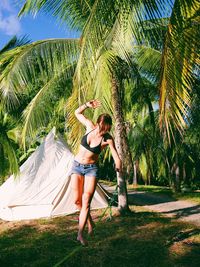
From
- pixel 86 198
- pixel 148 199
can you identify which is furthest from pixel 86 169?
pixel 148 199

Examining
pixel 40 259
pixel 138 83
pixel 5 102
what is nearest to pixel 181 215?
pixel 138 83

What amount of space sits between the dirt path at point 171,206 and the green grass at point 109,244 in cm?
62

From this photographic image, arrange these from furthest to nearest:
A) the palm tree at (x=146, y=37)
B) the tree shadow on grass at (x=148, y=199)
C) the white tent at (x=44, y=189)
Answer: the tree shadow on grass at (x=148, y=199), the white tent at (x=44, y=189), the palm tree at (x=146, y=37)

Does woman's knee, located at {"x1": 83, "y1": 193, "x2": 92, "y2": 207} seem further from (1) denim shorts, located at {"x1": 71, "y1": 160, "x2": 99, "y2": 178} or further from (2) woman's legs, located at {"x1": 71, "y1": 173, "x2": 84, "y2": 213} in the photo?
(1) denim shorts, located at {"x1": 71, "y1": 160, "x2": 99, "y2": 178}

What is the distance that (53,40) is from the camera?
386 inches

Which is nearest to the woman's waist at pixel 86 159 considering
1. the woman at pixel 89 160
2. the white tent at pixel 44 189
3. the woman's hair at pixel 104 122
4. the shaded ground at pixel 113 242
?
the woman at pixel 89 160

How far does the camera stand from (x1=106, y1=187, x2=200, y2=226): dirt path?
10583 mm

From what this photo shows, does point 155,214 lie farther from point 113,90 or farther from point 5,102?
point 5,102

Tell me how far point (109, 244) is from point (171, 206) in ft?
16.4

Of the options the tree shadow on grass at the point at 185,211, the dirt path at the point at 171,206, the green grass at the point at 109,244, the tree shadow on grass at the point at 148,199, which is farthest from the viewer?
the tree shadow on grass at the point at 148,199

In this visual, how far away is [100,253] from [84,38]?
13.3ft

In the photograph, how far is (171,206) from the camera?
493 inches

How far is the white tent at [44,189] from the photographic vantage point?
38.5ft

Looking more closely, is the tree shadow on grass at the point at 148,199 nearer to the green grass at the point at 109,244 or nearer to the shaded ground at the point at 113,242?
the shaded ground at the point at 113,242
